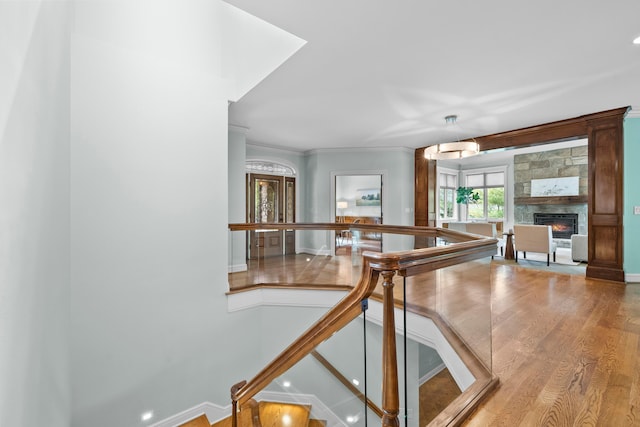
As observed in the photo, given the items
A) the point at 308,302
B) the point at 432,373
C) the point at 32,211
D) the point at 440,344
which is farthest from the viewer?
the point at 308,302

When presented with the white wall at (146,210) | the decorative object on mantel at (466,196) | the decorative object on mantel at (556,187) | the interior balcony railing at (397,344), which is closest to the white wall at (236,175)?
the white wall at (146,210)

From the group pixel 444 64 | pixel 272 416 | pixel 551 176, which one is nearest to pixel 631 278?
pixel 444 64

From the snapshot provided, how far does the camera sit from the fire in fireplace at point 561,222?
8438mm

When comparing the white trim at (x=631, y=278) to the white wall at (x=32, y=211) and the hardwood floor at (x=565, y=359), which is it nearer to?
the hardwood floor at (x=565, y=359)

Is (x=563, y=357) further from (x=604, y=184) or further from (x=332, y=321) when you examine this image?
(x=604, y=184)

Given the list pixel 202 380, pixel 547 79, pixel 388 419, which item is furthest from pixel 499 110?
pixel 202 380

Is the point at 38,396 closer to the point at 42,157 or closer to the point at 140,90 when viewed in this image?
the point at 42,157

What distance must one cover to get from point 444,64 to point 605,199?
3677mm

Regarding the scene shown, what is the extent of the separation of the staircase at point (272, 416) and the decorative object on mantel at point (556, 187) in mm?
9392

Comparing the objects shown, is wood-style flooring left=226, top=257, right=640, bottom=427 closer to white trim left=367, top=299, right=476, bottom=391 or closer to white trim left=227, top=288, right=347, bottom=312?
white trim left=367, top=299, right=476, bottom=391

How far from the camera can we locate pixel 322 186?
7.26 m

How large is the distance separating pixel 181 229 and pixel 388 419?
116 inches

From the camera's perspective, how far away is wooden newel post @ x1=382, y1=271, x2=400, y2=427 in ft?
3.66

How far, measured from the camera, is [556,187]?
863 cm
